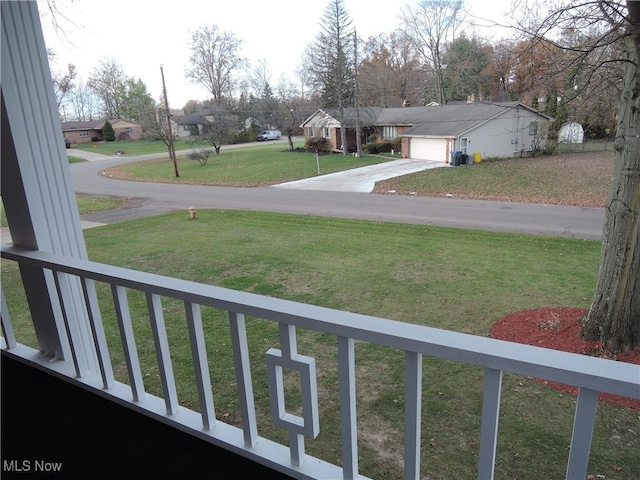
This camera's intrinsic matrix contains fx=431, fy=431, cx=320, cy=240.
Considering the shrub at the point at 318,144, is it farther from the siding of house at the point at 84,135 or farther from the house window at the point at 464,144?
the siding of house at the point at 84,135

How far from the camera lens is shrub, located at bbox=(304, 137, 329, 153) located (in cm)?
2402

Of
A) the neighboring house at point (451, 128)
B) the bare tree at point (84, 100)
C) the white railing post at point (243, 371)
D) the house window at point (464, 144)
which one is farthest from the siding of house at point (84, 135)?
the white railing post at point (243, 371)

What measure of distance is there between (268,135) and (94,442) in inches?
1211

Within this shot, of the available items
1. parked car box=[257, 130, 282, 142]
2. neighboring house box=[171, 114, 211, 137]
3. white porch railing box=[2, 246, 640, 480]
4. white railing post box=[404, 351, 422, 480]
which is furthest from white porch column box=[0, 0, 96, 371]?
parked car box=[257, 130, 282, 142]

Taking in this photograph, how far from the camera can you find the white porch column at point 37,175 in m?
1.64

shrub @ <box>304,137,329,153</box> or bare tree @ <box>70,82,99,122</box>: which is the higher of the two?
bare tree @ <box>70,82,99,122</box>

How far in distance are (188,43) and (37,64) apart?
147 inches

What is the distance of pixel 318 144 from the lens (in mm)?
24172

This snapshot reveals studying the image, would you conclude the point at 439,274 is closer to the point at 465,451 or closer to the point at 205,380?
the point at 465,451

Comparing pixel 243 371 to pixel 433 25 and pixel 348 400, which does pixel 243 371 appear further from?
pixel 433 25

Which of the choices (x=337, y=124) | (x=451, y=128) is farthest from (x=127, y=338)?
(x=337, y=124)

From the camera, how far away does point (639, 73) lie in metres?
2.82

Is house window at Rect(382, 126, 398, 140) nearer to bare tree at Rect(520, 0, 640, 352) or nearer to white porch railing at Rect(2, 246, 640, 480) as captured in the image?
bare tree at Rect(520, 0, 640, 352)

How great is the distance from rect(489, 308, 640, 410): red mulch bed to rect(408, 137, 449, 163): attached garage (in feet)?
44.1
